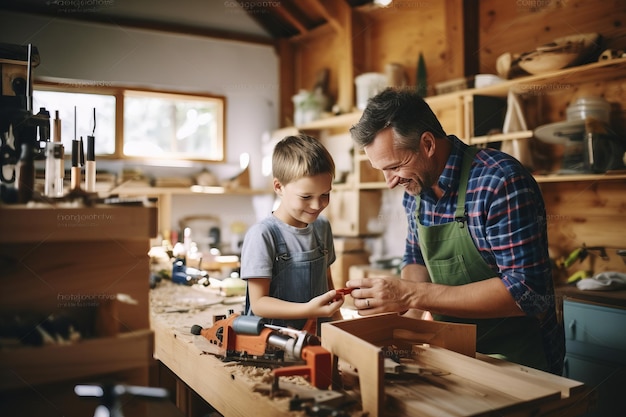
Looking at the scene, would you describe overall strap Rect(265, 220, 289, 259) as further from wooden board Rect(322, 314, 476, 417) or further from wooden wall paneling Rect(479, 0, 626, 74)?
wooden wall paneling Rect(479, 0, 626, 74)

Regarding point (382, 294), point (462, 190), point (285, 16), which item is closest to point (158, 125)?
point (285, 16)


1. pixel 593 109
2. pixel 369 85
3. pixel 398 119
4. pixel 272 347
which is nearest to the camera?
pixel 272 347

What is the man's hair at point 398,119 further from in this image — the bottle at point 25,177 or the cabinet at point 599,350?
the cabinet at point 599,350

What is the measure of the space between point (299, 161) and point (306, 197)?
0.42 ft

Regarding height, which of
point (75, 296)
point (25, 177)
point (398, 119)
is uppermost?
point (398, 119)

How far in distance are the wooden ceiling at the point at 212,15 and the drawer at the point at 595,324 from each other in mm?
3580

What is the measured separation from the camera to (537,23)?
12.4ft

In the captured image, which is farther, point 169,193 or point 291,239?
point 169,193

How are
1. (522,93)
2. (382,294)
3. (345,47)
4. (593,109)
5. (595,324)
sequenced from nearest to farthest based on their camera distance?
(382,294) < (595,324) < (593,109) < (522,93) < (345,47)

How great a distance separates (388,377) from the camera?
4.42 feet

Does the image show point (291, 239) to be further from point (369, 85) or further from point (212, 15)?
point (212, 15)

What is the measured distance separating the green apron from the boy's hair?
1.54 feet

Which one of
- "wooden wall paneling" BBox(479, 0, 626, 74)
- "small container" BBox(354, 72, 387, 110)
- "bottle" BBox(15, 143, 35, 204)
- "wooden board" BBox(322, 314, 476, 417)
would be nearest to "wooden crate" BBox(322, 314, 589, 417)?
"wooden board" BBox(322, 314, 476, 417)

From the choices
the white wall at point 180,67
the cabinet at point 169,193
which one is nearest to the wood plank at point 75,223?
the cabinet at point 169,193
